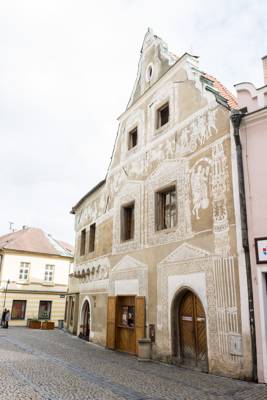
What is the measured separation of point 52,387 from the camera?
6.82 m

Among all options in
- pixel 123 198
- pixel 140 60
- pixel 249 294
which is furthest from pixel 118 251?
pixel 140 60

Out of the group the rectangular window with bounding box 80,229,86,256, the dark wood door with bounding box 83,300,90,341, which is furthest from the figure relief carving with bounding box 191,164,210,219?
the rectangular window with bounding box 80,229,86,256

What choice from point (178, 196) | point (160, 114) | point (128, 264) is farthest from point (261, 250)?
point (160, 114)

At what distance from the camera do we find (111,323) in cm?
1292

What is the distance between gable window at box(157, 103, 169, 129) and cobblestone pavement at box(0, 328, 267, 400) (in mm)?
8184

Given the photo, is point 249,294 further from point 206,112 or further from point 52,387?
point 206,112

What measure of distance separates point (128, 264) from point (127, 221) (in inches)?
76.5

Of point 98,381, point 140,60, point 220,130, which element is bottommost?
point 98,381

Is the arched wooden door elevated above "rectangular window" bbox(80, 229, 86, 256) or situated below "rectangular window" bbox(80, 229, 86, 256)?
below

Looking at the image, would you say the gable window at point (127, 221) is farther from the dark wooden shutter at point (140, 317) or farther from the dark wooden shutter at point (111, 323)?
the dark wooden shutter at point (140, 317)

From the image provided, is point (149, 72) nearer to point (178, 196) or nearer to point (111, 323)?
point (178, 196)

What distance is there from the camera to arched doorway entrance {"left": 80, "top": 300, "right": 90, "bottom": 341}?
16895 millimetres

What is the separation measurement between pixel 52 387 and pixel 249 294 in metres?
4.59

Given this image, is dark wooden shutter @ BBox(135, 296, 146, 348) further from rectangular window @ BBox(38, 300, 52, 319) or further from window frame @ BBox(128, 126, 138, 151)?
rectangular window @ BBox(38, 300, 52, 319)
